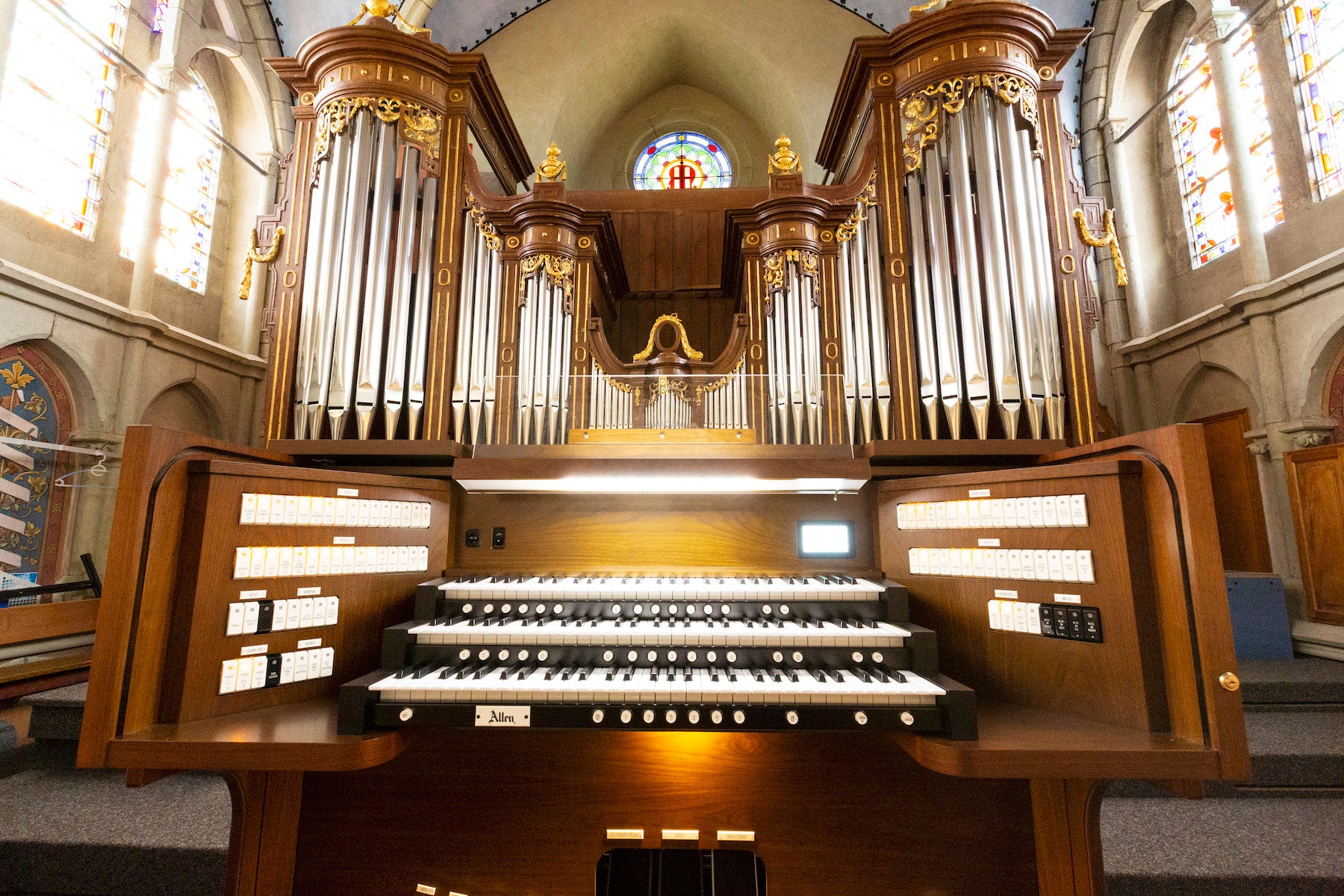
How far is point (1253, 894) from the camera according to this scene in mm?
2670

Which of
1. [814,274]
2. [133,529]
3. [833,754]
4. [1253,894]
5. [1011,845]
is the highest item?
[814,274]

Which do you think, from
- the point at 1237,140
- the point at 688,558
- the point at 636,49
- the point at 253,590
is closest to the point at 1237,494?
the point at 1237,140

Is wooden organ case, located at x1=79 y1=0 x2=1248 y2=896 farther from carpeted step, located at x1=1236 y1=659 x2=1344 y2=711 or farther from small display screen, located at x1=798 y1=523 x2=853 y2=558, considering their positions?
carpeted step, located at x1=1236 y1=659 x2=1344 y2=711

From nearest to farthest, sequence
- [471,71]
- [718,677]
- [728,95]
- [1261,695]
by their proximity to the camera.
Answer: [718,677]
[471,71]
[1261,695]
[728,95]

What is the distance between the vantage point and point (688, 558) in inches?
116

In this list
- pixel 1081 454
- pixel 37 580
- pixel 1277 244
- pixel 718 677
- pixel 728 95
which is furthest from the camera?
→ pixel 728 95

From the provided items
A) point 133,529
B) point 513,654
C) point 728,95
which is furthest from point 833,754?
point 728,95

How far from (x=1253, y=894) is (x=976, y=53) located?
4.25 m

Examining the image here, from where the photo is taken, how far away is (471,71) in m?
3.86

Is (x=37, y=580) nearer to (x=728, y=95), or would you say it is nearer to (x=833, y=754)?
(x=833, y=754)

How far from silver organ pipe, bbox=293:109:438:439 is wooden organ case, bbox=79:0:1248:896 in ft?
0.07

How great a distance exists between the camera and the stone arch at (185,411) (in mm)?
7566

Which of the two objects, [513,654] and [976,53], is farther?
[976,53]

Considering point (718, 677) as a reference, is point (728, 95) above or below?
above
